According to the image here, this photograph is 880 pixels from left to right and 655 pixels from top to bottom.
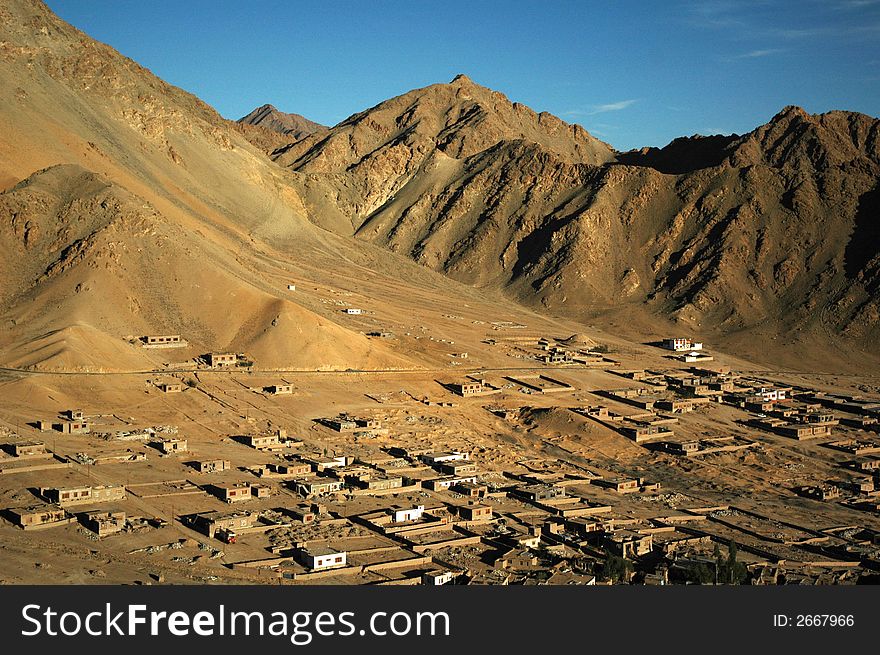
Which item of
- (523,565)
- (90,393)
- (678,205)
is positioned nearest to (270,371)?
(90,393)

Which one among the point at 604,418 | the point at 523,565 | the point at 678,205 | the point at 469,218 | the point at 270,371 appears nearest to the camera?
the point at 523,565

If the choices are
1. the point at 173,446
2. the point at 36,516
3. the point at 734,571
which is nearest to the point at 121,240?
the point at 173,446

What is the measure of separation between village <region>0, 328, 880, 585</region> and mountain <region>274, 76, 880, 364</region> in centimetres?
4134

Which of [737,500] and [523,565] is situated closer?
[523,565]

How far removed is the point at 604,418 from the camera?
75625mm

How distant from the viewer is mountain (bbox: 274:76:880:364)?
430 feet

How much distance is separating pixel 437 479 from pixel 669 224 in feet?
338

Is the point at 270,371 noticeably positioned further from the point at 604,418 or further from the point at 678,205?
the point at 678,205

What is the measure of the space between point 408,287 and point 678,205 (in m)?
43.6

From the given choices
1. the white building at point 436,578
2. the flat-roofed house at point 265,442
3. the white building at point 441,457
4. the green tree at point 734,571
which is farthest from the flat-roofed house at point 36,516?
the green tree at point 734,571

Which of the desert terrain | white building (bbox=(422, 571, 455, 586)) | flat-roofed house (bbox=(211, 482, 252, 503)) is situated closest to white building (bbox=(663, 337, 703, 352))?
the desert terrain

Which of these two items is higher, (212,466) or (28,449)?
(28,449)

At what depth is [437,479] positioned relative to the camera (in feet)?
184

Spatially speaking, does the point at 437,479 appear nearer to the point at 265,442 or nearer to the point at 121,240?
the point at 265,442
